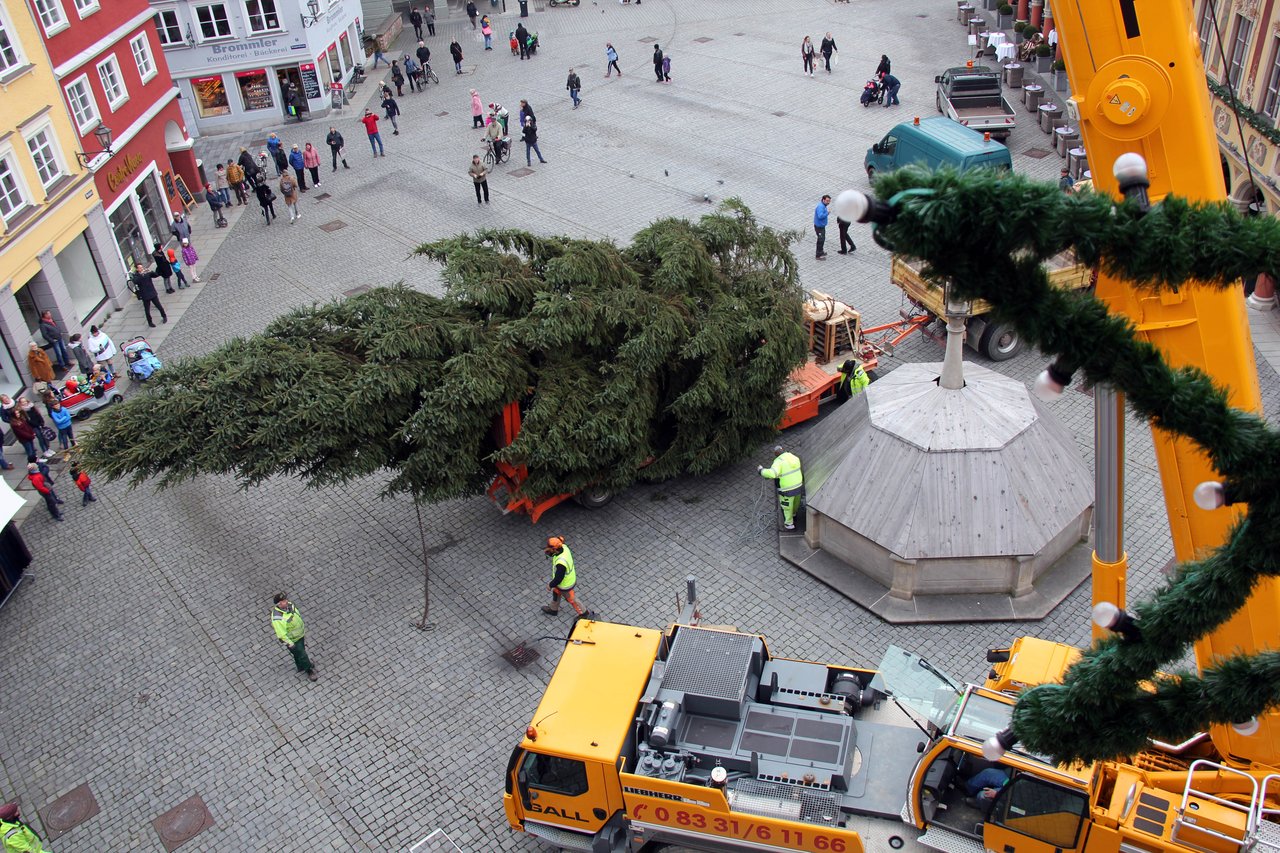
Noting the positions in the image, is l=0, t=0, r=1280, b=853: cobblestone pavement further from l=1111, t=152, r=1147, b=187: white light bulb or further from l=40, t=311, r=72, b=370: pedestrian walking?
l=1111, t=152, r=1147, b=187: white light bulb

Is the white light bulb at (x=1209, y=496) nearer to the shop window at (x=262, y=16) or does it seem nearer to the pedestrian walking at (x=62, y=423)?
the pedestrian walking at (x=62, y=423)

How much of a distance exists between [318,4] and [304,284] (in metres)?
17.0

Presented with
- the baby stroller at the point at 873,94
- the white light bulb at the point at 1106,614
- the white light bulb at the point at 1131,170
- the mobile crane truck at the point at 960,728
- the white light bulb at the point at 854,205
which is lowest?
the baby stroller at the point at 873,94

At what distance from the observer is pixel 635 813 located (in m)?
10.8

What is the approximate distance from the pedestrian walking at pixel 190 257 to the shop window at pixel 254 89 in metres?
13.1

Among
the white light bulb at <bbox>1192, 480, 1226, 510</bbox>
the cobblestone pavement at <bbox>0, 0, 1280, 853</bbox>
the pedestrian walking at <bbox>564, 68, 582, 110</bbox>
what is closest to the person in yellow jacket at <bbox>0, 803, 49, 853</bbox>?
the cobblestone pavement at <bbox>0, 0, 1280, 853</bbox>

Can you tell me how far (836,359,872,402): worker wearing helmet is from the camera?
1883cm

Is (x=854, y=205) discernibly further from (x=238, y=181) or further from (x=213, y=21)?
(x=213, y=21)

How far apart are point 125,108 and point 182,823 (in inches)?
889

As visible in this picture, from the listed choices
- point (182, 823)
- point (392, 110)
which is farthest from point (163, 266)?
point (182, 823)

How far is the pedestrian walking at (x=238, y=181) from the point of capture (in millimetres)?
32438

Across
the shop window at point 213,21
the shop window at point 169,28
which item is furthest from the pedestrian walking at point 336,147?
the shop window at point 169,28

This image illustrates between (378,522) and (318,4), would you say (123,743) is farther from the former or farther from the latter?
(318,4)

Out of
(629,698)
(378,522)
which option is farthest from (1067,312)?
(378,522)
